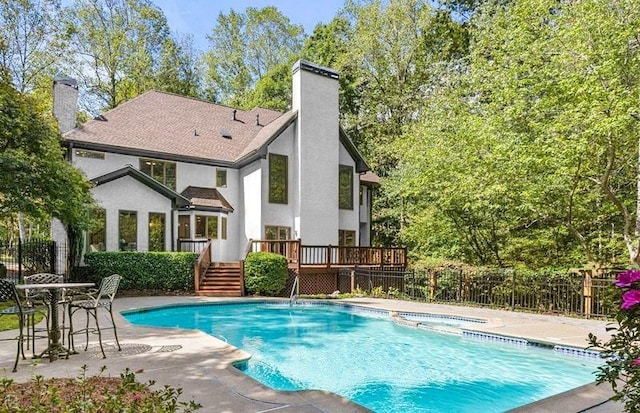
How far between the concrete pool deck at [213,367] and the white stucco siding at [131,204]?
26.4 ft

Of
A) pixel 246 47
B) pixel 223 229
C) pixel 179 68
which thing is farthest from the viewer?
pixel 246 47

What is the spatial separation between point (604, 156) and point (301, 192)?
1156 cm

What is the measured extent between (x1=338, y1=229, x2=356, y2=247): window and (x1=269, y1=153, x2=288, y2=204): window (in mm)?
3653

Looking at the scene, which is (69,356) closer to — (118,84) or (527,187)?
(527,187)

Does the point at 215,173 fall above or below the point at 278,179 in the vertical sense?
above

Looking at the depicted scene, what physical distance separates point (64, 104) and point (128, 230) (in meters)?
6.03

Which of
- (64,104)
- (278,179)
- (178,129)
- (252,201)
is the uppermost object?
(64,104)

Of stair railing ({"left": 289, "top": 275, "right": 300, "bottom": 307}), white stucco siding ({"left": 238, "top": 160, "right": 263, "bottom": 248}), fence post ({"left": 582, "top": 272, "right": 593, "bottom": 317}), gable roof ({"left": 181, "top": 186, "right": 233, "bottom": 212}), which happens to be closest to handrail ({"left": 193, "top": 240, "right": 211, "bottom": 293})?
gable roof ({"left": 181, "top": 186, "right": 233, "bottom": 212})

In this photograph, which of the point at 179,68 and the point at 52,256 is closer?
the point at 52,256

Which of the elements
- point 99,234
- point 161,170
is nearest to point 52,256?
point 99,234

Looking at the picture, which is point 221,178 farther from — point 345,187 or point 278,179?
point 345,187

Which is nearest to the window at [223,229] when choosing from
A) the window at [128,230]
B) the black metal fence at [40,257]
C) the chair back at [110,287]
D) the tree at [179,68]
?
the window at [128,230]

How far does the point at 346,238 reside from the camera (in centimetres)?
2181

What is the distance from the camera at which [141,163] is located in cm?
1814
